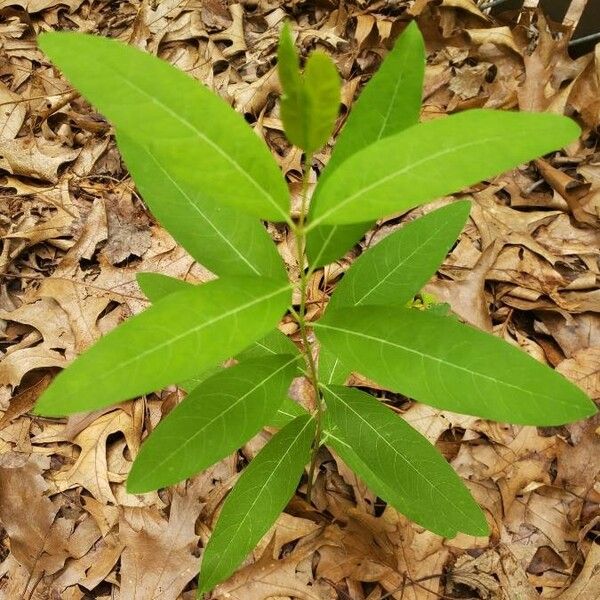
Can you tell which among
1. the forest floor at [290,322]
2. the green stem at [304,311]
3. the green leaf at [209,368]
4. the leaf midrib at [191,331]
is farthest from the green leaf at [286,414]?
the leaf midrib at [191,331]

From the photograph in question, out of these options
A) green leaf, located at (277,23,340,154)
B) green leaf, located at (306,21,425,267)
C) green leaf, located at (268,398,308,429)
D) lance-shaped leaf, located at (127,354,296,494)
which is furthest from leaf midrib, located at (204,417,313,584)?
green leaf, located at (277,23,340,154)

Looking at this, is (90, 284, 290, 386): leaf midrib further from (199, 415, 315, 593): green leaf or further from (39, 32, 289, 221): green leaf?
(199, 415, 315, 593): green leaf

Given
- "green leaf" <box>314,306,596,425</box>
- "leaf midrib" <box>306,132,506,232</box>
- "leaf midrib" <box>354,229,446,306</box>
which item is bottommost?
"leaf midrib" <box>354,229,446,306</box>

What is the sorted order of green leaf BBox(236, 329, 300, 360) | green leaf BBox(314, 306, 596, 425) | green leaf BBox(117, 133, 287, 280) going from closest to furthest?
green leaf BBox(314, 306, 596, 425)
green leaf BBox(117, 133, 287, 280)
green leaf BBox(236, 329, 300, 360)

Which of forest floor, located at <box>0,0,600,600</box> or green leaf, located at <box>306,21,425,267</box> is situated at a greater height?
green leaf, located at <box>306,21,425,267</box>

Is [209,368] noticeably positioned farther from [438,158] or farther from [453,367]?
[438,158]

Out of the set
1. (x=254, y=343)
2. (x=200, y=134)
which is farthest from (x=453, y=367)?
(x=254, y=343)

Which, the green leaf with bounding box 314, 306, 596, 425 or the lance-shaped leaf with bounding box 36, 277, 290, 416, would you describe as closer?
the lance-shaped leaf with bounding box 36, 277, 290, 416
